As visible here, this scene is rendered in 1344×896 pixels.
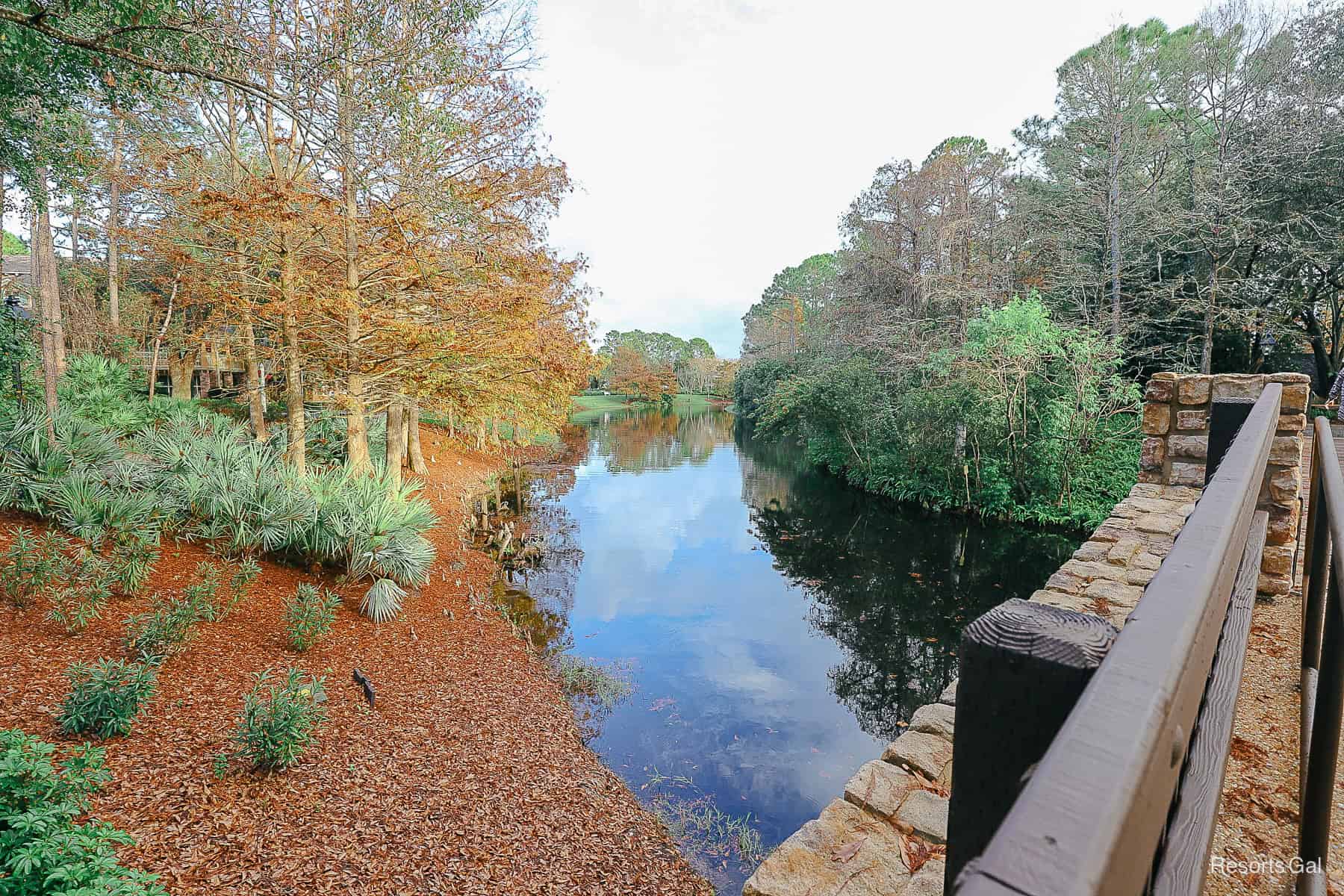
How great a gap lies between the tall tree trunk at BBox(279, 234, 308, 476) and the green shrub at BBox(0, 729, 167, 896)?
5416mm

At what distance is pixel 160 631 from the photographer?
4.25 metres

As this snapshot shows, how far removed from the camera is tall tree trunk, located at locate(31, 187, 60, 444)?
304 inches

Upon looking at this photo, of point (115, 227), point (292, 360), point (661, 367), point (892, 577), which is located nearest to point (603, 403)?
point (661, 367)

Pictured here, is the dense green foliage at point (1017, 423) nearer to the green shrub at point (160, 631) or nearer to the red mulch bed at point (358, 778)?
the red mulch bed at point (358, 778)

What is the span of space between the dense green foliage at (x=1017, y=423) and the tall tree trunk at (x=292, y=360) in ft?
39.5

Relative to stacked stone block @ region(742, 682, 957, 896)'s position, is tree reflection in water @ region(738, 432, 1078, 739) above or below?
below

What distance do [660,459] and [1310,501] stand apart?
2239 cm

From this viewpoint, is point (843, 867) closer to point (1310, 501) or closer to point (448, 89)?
point (1310, 501)

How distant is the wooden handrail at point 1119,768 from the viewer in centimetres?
26

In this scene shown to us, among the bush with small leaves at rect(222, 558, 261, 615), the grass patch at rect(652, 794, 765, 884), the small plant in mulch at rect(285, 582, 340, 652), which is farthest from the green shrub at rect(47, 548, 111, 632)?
the grass patch at rect(652, 794, 765, 884)

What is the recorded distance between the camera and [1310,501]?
2379mm

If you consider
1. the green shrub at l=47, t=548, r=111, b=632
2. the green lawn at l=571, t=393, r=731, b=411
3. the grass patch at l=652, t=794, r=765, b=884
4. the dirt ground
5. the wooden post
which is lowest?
the grass patch at l=652, t=794, r=765, b=884

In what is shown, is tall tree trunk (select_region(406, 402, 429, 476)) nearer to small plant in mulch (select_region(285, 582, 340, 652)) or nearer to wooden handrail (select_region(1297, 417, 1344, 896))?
small plant in mulch (select_region(285, 582, 340, 652))

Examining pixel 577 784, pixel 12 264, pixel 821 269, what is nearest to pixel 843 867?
pixel 577 784
